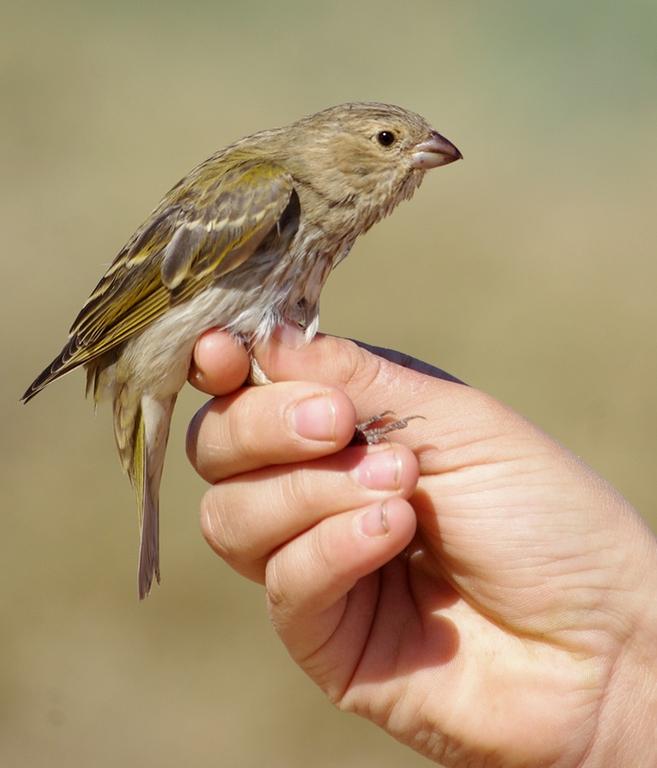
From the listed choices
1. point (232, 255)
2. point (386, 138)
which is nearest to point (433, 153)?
point (386, 138)

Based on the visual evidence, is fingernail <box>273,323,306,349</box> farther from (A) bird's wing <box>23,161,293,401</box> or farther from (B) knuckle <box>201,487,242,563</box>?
(B) knuckle <box>201,487,242,563</box>

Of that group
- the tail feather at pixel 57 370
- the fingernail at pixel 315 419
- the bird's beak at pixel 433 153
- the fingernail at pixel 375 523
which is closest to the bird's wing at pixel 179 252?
the tail feather at pixel 57 370

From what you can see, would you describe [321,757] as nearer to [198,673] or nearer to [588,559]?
[198,673]

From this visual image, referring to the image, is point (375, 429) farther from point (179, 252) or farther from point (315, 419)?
Result: point (179, 252)

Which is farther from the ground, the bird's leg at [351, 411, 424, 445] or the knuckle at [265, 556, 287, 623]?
the bird's leg at [351, 411, 424, 445]

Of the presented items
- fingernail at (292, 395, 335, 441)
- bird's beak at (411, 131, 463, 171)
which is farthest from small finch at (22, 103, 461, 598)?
fingernail at (292, 395, 335, 441)

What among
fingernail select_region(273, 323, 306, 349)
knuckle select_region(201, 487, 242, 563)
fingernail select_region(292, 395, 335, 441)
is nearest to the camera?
fingernail select_region(292, 395, 335, 441)
